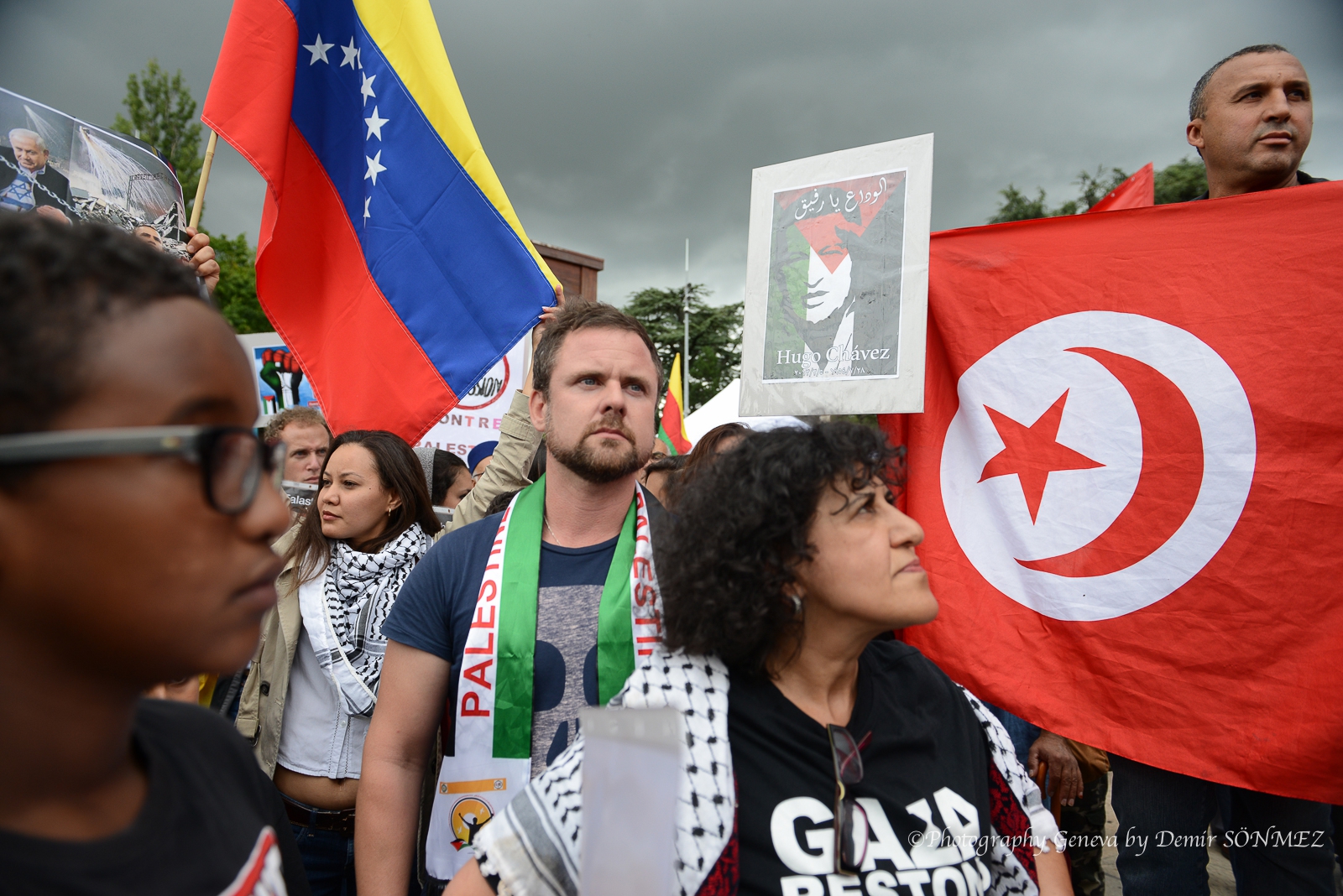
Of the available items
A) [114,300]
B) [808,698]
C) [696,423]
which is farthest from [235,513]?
[696,423]

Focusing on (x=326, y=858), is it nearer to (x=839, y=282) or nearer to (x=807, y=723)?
(x=807, y=723)

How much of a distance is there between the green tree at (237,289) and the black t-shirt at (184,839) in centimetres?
1710

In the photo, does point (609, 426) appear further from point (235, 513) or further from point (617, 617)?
point (235, 513)

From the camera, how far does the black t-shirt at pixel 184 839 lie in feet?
2.29

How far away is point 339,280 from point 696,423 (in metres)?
8.22

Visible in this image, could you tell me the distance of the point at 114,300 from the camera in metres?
0.69

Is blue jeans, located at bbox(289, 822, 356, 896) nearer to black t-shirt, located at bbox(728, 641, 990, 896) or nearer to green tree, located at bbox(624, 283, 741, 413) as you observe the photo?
black t-shirt, located at bbox(728, 641, 990, 896)

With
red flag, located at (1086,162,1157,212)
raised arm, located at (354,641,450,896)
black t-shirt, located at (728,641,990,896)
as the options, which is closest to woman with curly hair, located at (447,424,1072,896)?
black t-shirt, located at (728,641,990,896)

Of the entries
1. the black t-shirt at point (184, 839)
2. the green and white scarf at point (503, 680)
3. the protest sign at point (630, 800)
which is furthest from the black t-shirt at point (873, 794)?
the black t-shirt at point (184, 839)

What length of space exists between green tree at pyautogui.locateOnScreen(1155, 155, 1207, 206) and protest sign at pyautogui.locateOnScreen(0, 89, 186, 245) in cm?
2182

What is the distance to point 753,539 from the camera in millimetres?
1608

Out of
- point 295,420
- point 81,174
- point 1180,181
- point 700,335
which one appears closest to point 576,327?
point 81,174

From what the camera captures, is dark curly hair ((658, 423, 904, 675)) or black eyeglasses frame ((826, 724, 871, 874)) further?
dark curly hair ((658, 423, 904, 675))

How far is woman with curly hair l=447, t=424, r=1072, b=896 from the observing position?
131 cm
